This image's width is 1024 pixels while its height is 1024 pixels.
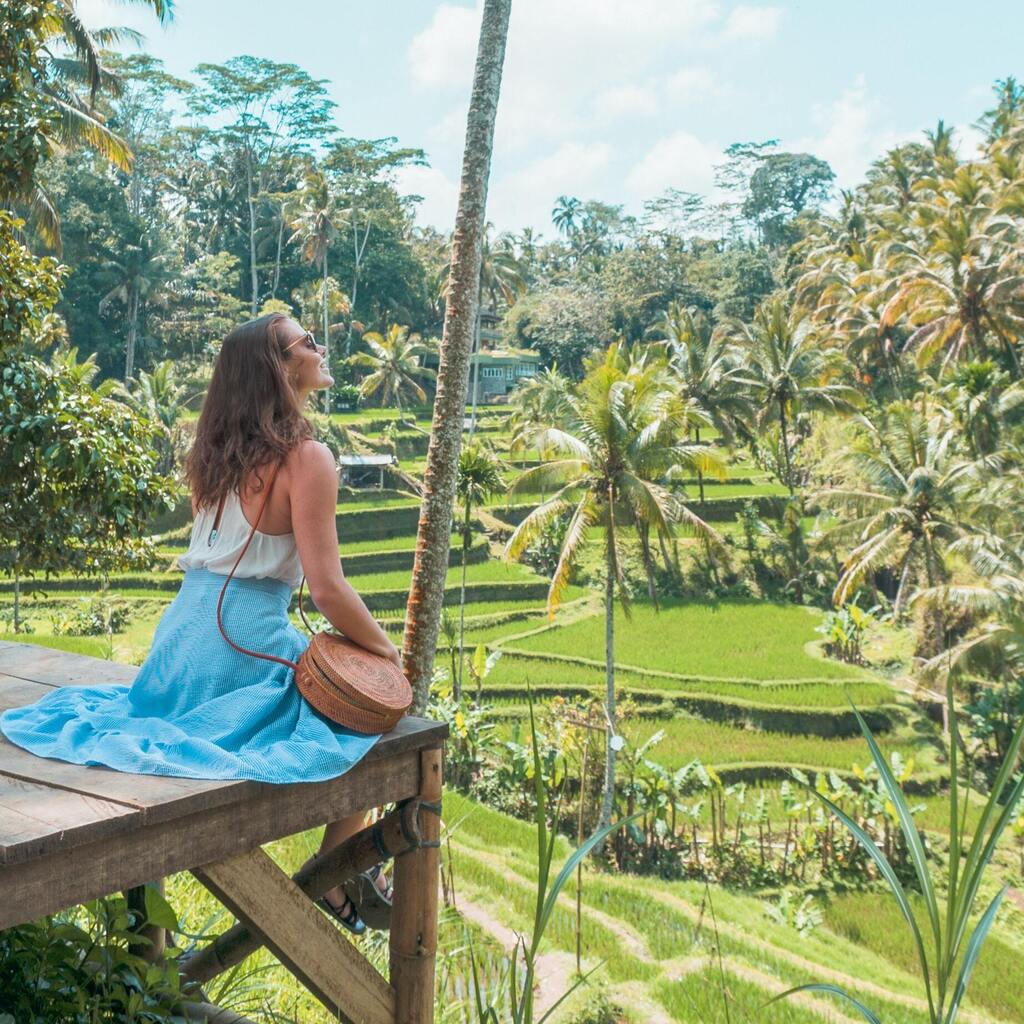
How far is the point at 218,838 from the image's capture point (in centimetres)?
160

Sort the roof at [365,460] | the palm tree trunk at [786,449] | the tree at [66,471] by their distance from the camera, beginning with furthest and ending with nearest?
the palm tree trunk at [786,449], the roof at [365,460], the tree at [66,471]

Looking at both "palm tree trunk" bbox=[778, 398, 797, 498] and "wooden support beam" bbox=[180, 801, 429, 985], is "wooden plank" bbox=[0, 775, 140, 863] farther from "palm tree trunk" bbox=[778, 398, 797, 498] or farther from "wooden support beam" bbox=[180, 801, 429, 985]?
"palm tree trunk" bbox=[778, 398, 797, 498]

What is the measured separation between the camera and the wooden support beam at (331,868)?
6.32 feet

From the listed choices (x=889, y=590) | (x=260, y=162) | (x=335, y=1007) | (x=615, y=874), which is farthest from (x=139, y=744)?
(x=260, y=162)

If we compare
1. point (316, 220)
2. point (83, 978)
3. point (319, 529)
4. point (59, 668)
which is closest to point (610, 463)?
point (59, 668)

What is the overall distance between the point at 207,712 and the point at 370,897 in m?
0.61

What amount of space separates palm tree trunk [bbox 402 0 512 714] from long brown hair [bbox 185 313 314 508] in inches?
103

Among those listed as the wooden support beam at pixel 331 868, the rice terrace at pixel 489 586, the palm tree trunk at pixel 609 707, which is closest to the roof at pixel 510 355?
the rice terrace at pixel 489 586

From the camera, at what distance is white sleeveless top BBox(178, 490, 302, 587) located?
1951 millimetres

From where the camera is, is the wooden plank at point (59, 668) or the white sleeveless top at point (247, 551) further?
the wooden plank at point (59, 668)

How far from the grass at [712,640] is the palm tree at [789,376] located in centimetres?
493

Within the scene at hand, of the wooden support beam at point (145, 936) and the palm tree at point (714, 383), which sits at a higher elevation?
the palm tree at point (714, 383)

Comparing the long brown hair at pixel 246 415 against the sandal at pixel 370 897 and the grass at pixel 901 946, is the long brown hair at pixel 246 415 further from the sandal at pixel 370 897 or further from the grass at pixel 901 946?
the grass at pixel 901 946

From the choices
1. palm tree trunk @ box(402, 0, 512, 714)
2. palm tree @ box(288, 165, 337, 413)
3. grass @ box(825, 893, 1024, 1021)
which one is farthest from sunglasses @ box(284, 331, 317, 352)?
palm tree @ box(288, 165, 337, 413)
